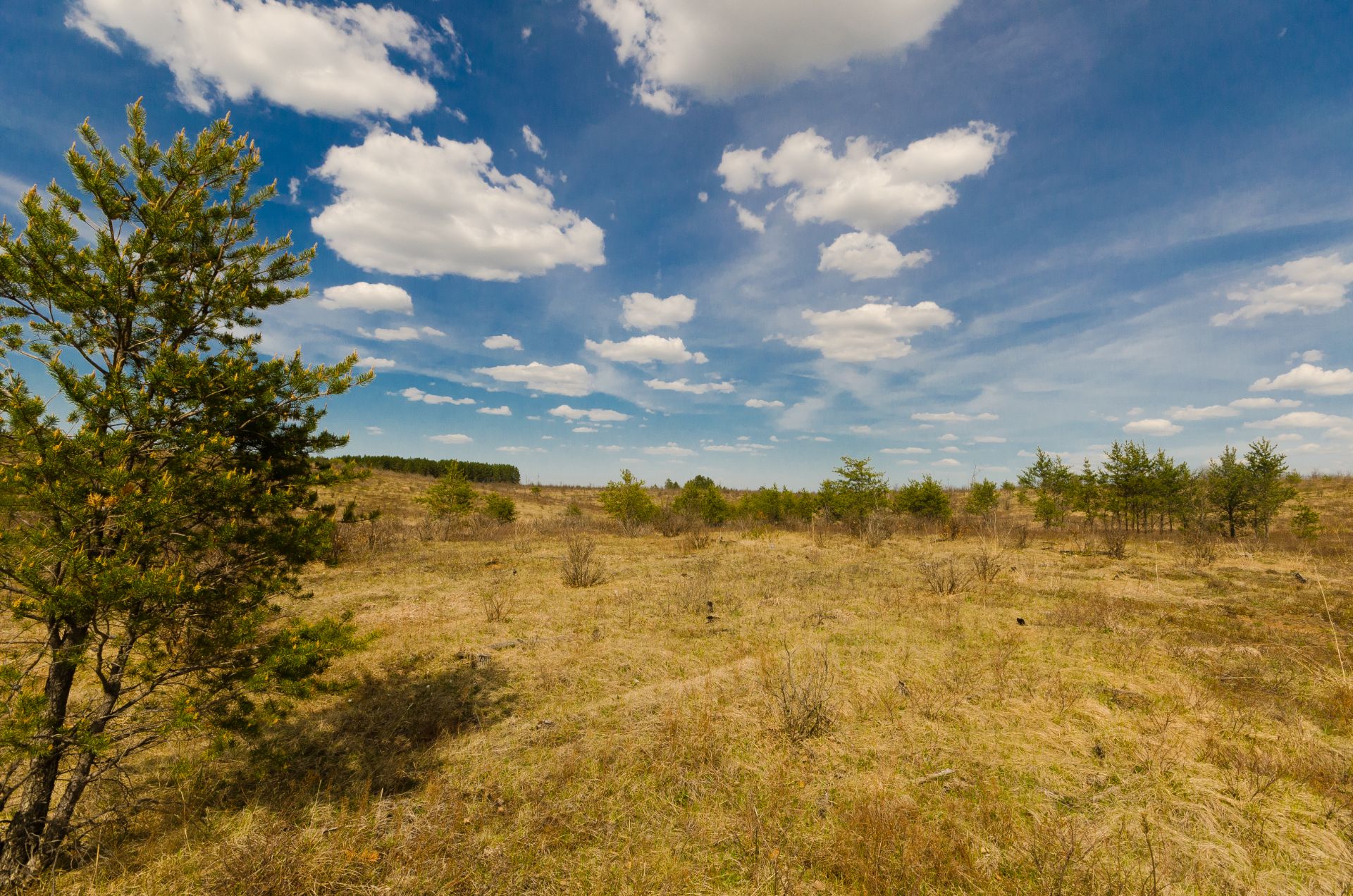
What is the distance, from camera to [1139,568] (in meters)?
14.7

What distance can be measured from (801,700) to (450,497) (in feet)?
87.3

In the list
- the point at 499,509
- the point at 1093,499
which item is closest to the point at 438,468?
the point at 499,509

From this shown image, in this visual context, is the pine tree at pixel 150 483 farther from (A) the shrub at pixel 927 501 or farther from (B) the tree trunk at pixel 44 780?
(A) the shrub at pixel 927 501

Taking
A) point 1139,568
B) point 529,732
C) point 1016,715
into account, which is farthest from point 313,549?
point 1139,568

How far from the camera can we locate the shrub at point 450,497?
27734 millimetres

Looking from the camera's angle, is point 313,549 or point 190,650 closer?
point 190,650

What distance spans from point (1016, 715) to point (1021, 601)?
6.56 meters

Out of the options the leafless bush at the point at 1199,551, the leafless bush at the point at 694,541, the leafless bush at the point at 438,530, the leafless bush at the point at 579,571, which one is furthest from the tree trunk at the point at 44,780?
the leafless bush at the point at 1199,551

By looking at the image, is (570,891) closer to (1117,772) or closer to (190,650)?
(190,650)

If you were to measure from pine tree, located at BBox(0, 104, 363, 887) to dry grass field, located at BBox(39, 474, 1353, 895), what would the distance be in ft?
3.51

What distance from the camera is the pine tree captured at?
9.82 ft

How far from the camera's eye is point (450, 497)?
91.6 feet

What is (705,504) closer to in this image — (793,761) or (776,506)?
(776,506)

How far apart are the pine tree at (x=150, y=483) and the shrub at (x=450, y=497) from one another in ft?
79.5
